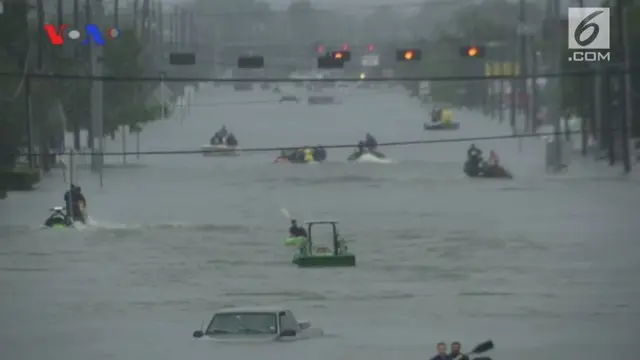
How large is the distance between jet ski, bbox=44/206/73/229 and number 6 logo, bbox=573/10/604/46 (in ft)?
70.8

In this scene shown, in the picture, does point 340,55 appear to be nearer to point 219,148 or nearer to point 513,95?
point 219,148

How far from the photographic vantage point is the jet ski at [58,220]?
62.2m

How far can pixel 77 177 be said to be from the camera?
3243 inches

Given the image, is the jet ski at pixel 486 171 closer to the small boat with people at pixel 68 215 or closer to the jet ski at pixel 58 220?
the small boat with people at pixel 68 215

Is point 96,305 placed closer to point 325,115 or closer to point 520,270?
point 520,270

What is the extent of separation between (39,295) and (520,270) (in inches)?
454

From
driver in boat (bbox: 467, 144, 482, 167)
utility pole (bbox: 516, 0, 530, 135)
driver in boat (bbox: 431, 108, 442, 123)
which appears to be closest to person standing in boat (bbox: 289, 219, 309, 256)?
driver in boat (bbox: 467, 144, 482, 167)

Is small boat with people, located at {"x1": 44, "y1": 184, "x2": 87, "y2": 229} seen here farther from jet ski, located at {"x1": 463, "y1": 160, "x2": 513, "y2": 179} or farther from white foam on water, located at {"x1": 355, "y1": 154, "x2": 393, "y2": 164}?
white foam on water, located at {"x1": 355, "y1": 154, "x2": 393, "y2": 164}

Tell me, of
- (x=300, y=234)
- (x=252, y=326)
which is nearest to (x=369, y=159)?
(x=300, y=234)

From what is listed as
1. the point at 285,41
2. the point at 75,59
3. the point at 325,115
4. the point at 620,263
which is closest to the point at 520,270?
the point at 620,263

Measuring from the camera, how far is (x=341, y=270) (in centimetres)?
5081

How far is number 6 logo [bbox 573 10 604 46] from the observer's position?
253 feet

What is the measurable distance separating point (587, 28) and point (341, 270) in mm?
30596

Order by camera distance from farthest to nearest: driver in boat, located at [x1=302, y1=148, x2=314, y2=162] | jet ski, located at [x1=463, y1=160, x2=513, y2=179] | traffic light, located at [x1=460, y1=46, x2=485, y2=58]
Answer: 1. driver in boat, located at [x1=302, y1=148, x2=314, y2=162]
2. jet ski, located at [x1=463, y1=160, x2=513, y2=179]
3. traffic light, located at [x1=460, y1=46, x2=485, y2=58]
